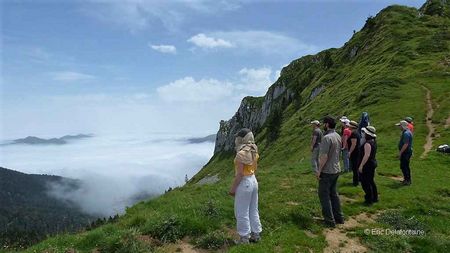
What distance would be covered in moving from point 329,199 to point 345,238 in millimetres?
1567

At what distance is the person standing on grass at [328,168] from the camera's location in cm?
1545

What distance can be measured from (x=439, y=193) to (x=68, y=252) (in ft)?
60.9

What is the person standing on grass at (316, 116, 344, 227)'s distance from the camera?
1545 cm

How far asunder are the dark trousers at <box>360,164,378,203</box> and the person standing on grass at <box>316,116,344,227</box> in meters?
3.71

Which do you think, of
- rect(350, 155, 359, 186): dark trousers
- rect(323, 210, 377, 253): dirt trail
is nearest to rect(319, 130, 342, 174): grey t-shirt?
rect(323, 210, 377, 253): dirt trail

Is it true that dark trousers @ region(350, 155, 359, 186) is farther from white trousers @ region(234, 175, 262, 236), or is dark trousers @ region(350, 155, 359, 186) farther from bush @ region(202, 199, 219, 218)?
white trousers @ region(234, 175, 262, 236)

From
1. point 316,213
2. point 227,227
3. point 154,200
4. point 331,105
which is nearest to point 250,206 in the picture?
point 227,227

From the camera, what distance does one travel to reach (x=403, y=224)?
16.4 m

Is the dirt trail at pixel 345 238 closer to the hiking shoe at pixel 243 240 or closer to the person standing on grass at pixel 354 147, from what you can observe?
the hiking shoe at pixel 243 240

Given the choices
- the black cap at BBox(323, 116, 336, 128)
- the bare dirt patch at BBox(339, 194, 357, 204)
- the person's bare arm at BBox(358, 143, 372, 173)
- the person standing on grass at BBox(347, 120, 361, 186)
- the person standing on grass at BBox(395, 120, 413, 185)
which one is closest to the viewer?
the black cap at BBox(323, 116, 336, 128)

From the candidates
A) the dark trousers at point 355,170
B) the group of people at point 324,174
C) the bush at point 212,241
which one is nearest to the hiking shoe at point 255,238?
the group of people at point 324,174

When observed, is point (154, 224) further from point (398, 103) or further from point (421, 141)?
point (398, 103)

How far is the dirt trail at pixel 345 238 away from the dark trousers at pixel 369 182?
2259mm

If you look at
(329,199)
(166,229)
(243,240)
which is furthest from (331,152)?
(166,229)
